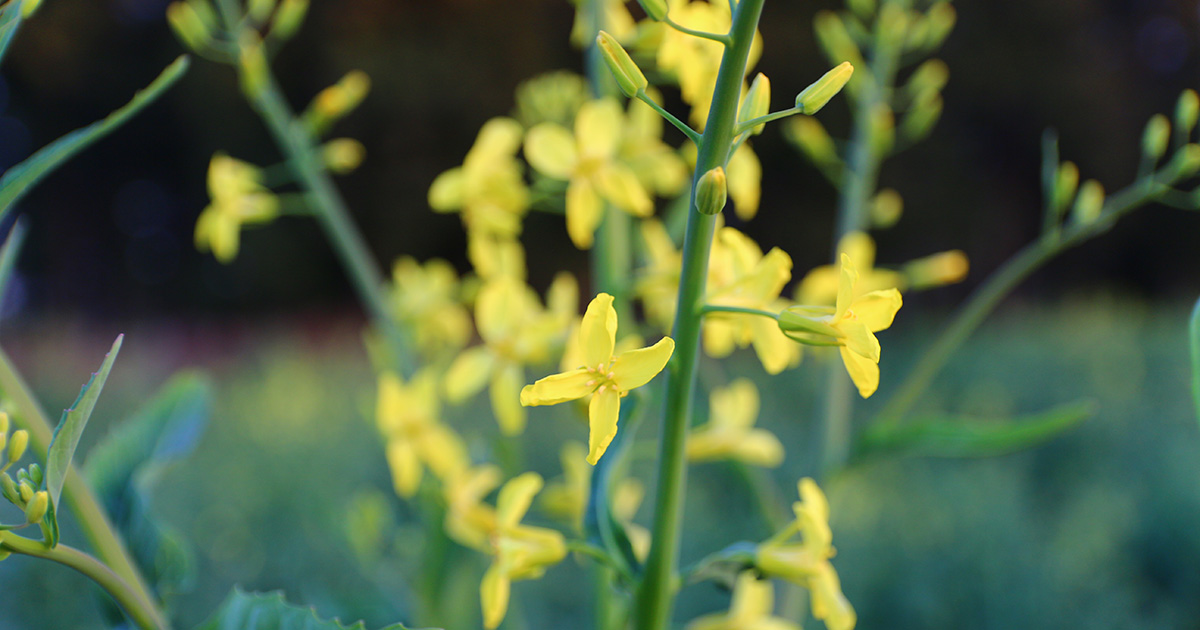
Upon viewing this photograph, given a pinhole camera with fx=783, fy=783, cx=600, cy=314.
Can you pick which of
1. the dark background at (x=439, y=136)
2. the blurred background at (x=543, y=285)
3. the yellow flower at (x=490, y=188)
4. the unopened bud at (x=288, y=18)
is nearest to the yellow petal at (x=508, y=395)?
the yellow flower at (x=490, y=188)

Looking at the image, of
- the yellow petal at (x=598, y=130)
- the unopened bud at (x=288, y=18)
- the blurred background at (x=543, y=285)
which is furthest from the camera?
the blurred background at (x=543, y=285)

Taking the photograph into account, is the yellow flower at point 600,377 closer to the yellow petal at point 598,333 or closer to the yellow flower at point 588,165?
the yellow petal at point 598,333

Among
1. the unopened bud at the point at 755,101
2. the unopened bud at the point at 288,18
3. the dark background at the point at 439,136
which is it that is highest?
the dark background at the point at 439,136

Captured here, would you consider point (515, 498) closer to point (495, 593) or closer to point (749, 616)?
point (495, 593)

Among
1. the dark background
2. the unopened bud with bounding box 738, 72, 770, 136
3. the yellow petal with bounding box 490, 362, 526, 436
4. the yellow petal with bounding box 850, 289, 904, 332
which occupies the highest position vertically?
the dark background

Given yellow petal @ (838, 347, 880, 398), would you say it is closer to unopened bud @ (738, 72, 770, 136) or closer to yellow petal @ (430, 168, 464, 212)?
unopened bud @ (738, 72, 770, 136)

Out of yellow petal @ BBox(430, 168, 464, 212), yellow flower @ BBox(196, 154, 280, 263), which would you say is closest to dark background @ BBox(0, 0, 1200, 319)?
yellow flower @ BBox(196, 154, 280, 263)

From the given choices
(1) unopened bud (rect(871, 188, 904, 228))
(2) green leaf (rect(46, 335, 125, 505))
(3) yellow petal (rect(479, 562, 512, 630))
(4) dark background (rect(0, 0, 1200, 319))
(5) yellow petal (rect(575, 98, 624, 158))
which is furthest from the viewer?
(4) dark background (rect(0, 0, 1200, 319))
